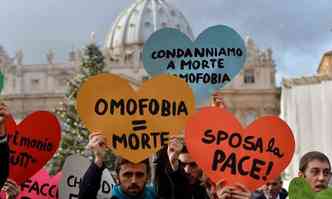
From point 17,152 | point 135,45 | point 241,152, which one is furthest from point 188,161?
point 135,45

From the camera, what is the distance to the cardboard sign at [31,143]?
5480mm

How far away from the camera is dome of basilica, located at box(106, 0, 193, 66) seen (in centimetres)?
8856

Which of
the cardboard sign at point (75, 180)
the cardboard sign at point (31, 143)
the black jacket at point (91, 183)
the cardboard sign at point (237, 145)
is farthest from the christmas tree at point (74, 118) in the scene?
the cardboard sign at point (237, 145)

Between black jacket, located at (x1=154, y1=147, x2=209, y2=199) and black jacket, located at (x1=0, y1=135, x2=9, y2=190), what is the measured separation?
0.81 metres

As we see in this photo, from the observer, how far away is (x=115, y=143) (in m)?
5.18

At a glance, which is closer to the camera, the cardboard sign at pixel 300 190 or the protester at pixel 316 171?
the cardboard sign at pixel 300 190

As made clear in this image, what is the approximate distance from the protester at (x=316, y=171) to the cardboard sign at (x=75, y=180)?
3.76ft

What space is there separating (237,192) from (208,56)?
187 centimetres

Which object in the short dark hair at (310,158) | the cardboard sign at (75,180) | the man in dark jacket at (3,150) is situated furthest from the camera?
the cardboard sign at (75,180)

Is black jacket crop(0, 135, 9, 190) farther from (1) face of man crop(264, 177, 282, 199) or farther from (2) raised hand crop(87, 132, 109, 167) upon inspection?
(1) face of man crop(264, 177, 282, 199)

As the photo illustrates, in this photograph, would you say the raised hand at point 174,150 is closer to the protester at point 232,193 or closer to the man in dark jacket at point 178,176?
the man in dark jacket at point 178,176

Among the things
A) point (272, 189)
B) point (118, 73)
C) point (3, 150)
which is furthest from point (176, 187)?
point (118, 73)

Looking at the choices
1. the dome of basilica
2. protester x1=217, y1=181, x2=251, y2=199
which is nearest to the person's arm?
protester x1=217, y1=181, x2=251, y2=199

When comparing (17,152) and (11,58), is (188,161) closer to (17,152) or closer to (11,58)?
(17,152)
